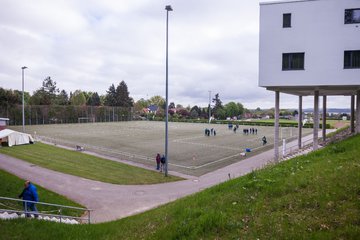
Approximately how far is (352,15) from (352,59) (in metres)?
3.19

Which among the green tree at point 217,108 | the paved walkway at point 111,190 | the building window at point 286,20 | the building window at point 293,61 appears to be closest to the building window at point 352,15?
the building window at point 293,61

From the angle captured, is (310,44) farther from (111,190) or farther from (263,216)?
(263,216)

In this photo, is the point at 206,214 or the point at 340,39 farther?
the point at 340,39

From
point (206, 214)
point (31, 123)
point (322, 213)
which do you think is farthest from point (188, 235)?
point (31, 123)

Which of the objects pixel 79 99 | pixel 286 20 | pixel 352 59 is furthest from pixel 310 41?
pixel 79 99

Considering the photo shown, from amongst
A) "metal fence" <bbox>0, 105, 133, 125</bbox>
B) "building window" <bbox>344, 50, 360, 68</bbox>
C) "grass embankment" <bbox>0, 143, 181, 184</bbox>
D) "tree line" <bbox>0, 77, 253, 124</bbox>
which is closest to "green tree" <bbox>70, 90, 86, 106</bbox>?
"tree line" <bbox>0, 77, 253, 124</bbox>

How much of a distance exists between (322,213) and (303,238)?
1390 mm

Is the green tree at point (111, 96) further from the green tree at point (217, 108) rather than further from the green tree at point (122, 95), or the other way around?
the green tree at point (217, 108)

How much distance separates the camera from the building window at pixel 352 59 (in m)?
20.7

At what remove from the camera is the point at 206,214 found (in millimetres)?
7531

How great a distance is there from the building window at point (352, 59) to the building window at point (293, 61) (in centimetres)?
289

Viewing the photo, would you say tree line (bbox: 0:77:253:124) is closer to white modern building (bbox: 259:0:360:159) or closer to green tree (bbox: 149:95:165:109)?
green tree (bbox: 149:95:165:109)

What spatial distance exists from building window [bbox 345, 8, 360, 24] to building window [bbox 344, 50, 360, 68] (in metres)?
2.24

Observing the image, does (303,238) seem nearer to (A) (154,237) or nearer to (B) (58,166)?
(A) (154,237)
